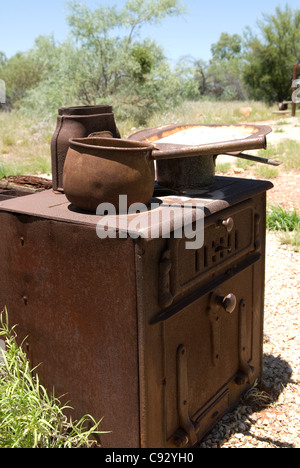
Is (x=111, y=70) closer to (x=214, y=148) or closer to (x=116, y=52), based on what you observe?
(x=116, y=52)

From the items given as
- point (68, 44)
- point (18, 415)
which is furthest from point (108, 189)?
point (68, 44)

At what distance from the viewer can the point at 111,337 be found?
6.17 ft

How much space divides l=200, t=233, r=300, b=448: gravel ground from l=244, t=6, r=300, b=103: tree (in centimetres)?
2060

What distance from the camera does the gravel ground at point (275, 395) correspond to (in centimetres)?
243

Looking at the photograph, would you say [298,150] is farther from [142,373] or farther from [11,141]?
[142,373]

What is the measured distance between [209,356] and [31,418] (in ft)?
2.59

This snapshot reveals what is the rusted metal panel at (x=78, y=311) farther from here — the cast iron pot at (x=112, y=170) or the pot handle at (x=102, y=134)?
the pot handle at (x=102, y=134)

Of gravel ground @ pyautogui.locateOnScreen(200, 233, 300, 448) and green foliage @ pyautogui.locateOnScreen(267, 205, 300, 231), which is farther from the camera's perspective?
green foliage @ pyautogui.locateOnScreen(267, 205, 300, 231)

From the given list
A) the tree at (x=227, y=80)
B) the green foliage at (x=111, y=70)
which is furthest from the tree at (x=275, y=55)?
the green foliage at (x=111, y=70)

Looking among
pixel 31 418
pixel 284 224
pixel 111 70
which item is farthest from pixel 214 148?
pixel 111 70

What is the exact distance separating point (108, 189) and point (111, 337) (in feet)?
1.75

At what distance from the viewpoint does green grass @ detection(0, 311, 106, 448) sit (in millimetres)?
1998

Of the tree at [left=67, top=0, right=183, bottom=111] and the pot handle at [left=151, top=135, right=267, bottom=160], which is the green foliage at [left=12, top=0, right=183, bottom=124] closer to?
the tree at [left=67, top=0, right=183, bottom=111]

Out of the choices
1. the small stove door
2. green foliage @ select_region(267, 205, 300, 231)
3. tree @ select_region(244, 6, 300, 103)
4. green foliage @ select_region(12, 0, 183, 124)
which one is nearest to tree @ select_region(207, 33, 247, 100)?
tree @ select_region(244, 6, 300, 103)
